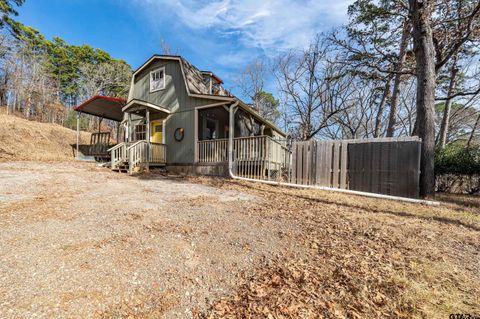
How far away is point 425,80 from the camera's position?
723 cm

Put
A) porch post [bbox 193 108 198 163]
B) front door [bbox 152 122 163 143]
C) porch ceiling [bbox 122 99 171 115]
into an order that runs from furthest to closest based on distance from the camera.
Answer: front door [bbox 152 122 163 143] → porch post [bbox 193 108 198 163] → porch ceiling [bbox 122 99 171 115]

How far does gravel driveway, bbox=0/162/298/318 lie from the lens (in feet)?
6.41

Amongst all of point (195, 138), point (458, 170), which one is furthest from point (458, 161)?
point (195, 138)

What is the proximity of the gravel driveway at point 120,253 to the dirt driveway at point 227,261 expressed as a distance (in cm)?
1

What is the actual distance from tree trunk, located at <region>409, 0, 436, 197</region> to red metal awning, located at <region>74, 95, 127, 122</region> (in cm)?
1334

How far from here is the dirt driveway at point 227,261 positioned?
1973 mm

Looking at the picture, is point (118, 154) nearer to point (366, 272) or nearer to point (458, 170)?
point (366, 272)

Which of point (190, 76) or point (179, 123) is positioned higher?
point (190, 76)

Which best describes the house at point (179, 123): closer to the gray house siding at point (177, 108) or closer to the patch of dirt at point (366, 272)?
the gray house siding at point (177, 108)

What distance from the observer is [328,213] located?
471 cm

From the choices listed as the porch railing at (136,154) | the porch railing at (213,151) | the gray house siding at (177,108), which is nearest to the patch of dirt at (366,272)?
the porch railing at (213,151)

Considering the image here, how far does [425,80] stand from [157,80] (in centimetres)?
1185

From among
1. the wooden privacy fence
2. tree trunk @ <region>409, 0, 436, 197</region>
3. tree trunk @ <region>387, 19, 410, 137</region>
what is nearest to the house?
the wooden privacy fence

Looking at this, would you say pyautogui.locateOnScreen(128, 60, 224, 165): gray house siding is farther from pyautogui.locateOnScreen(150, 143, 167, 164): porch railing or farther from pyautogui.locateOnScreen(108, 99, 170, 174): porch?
pyautogui.locateOnScreen(108, 99, 170, 174): porch
